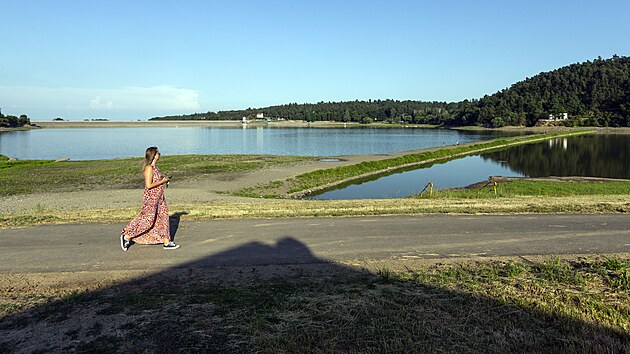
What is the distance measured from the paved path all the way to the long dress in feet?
0.75

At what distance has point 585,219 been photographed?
499 inches

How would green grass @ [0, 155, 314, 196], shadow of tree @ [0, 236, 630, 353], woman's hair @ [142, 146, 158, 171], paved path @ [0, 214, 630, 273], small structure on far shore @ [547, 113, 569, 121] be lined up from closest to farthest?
shadow of tree @ [0, 236, 630, 353] < paved path @ [0, 214, 630, 273] < woman's hair @ [142, 146, 158, 171] < green grass @ [0, 155, 314, 196] < small structure on far shore @ [547, 113, 569, 121]

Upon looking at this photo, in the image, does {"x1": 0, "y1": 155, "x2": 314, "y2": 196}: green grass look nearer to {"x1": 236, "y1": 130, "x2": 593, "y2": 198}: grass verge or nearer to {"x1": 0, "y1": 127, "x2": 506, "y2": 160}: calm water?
{"x1": 236, "y1": 130, "x2": 593, "y2": 198}: grass verge

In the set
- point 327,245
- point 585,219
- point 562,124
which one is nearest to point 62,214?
point 327,245

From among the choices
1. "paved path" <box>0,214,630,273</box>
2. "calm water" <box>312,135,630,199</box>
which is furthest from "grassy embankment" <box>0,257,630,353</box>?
"calm water" <box>312,135,630,199</box>

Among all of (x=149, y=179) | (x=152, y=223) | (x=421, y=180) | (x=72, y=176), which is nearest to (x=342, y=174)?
(x=421, y=180)

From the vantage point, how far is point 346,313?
562 cm

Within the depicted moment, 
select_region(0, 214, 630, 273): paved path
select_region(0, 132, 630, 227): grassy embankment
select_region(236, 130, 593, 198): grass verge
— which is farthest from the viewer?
select_region(236, 130, 593, 198): grass verge

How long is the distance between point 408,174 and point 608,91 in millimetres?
171920

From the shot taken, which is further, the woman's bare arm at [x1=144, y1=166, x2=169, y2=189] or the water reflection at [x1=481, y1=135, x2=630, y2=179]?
the water reflection at [x1=481, y1=135, x2=630, y2=179]

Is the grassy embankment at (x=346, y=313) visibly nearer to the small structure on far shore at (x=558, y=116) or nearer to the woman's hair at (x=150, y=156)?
the woman's hair at (x=150, y=156)

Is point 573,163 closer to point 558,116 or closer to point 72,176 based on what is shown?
point 72,176

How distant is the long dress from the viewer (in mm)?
9289

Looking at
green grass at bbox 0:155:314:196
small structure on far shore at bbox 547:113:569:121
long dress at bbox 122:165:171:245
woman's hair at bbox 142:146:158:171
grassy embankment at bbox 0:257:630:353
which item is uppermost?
small structure on far shore at bbox 547:113:569:121
